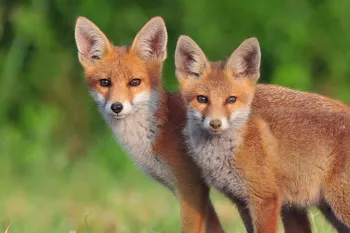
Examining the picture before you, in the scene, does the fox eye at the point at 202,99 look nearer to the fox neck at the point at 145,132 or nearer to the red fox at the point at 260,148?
the red fox at the point at 260,148

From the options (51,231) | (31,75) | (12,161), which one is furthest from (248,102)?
(31,75)

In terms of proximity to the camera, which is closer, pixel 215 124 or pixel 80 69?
pixel 215 124

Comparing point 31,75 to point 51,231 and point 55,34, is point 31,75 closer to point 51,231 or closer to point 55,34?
point 55,34

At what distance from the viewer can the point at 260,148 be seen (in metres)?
7.26

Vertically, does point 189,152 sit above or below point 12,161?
above

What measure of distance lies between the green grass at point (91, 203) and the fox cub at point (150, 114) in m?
0.78

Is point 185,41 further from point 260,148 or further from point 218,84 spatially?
point 260,148

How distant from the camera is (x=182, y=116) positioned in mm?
7898

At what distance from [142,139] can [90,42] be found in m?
1.07

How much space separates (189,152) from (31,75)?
718 cm

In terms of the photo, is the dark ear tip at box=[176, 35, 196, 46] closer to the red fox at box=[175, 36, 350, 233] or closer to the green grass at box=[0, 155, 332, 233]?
the red fox at box=[175, 36, 350, 233]

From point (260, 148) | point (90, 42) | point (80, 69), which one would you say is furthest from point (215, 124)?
point (80, 69)

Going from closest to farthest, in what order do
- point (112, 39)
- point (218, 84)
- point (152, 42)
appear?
point (218, 84) < point (152, 42) < point (112, 39)

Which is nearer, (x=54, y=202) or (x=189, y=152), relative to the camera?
(x=189, y=152)
